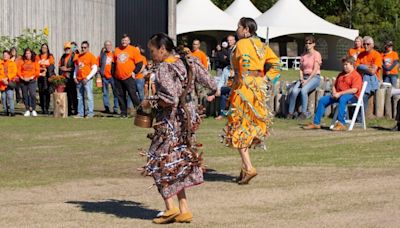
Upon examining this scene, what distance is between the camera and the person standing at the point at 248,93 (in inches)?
455

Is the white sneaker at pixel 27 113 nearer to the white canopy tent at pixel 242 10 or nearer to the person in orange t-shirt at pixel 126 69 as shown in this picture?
the person in orange t-shirt at pixel 126 69

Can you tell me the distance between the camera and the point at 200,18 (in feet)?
172

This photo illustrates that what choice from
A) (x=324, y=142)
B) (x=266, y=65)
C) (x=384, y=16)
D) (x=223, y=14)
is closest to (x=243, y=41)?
(x=266, y=65)

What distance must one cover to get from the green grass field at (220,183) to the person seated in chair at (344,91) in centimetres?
47

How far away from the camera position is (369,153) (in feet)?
46.3

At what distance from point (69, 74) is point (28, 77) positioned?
0.97 metres

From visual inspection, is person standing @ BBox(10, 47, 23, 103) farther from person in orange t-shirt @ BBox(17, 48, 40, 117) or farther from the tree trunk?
the tree trunk

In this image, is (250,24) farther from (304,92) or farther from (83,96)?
(83,96)

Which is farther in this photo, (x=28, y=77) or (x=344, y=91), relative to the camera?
(x=28, y=77)

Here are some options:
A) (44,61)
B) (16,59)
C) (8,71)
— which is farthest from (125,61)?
(16,59)

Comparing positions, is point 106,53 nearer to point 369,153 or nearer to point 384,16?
point 369,153

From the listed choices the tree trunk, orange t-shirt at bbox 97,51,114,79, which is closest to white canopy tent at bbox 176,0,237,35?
orange t-shirt at bbox 97,51,114,79

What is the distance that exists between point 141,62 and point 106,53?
1462 mm

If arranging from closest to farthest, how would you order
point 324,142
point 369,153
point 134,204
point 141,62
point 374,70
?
point 134,204, point 369,153, point 324,142, point 374,70, point 141,62
